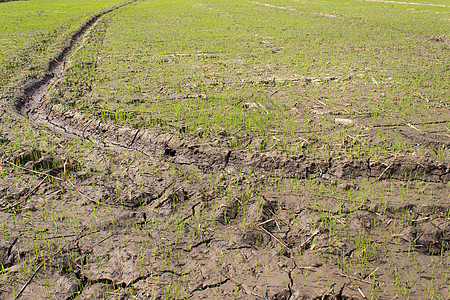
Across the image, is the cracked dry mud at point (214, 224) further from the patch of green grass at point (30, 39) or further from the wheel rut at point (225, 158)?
the patch of green grass at point (30, 39)

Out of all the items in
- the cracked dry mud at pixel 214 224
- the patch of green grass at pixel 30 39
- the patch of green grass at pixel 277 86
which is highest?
the patch of green grass at pixel 30 39

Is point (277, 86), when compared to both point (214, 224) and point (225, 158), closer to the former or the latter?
point (225, 158)

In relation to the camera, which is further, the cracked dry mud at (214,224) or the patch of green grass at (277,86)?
the patch of green grass at (277,86)

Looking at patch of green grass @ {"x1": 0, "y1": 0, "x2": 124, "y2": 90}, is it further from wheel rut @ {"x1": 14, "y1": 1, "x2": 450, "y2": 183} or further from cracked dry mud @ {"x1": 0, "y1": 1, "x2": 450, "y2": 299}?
cracked dry mud @ {"x1": 0, "y1": 1, "x2": 450, "y2": 299}

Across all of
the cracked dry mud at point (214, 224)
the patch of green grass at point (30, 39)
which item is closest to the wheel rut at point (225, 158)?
the cracked dry mud at point (214, 224)

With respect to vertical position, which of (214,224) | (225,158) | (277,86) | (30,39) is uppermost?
(30,39)

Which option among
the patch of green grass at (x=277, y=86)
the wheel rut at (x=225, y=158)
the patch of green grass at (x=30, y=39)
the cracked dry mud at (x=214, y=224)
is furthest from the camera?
the patch of green grass at (x=30, y=39)

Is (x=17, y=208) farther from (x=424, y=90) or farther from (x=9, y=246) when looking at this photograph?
(x=424, y=90)

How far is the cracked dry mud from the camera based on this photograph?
2.16m

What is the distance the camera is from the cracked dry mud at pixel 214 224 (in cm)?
216

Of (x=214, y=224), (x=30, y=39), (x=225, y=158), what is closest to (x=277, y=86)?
(x=225, y=158)

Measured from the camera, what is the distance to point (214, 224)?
105 inches

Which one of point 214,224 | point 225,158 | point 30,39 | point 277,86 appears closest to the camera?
point 214,224

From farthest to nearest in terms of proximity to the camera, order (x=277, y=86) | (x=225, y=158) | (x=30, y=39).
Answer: (x=30, y=39), (x=277, y=86), (x=225, y=158)
